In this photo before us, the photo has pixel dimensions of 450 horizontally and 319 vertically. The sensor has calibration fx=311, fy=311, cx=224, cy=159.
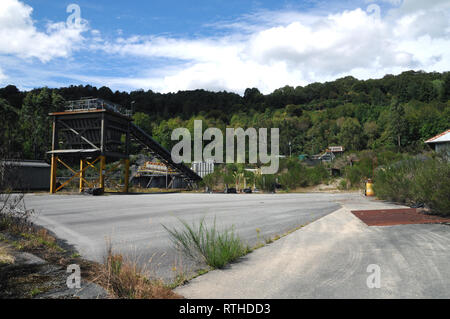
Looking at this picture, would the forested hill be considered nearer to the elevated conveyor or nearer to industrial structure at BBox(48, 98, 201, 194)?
industrial structure at BBox(48, 98, 201, 194)

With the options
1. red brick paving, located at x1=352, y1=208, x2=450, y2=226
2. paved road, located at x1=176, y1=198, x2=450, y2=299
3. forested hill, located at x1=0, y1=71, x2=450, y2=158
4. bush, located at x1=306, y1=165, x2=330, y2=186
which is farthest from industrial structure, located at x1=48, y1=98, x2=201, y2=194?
paved road, located at x1=176, y1=198, x2=450, y2=299

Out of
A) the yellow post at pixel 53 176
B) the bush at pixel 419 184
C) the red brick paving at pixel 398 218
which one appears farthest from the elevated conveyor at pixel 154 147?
the red brick paving at pixel 398 218

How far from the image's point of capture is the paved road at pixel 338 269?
14.5 feet

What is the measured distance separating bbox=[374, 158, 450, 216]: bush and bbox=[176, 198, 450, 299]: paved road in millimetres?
2589

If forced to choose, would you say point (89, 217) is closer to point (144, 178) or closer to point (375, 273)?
point (375, 273)

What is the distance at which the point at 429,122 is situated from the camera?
85.0 metres

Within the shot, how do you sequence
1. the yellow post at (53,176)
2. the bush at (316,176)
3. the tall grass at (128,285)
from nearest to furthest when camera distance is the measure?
the tall grass at (128,285) → the yellow post at (53,176) → the bush at (316,176)

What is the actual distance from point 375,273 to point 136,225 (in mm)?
7608

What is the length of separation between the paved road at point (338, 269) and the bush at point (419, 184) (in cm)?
259

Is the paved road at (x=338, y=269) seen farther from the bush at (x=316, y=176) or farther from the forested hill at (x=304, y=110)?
the forested hill at (x=304, y=110)

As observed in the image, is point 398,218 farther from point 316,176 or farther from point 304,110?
point 304,110

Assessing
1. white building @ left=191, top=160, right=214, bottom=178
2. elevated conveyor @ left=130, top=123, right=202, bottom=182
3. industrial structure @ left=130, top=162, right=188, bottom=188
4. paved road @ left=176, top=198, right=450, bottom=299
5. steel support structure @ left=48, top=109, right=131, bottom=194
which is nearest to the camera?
paved road @ left=176, top=198, right=450, bottom=299

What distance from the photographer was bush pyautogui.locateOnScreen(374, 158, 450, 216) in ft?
34.9
